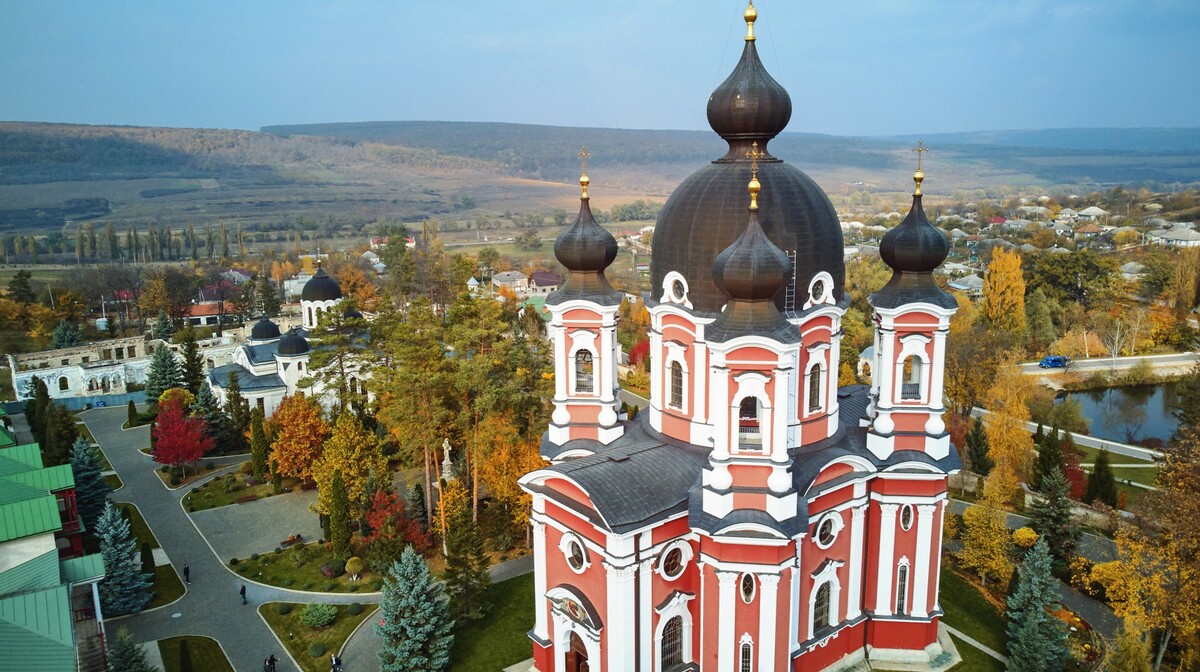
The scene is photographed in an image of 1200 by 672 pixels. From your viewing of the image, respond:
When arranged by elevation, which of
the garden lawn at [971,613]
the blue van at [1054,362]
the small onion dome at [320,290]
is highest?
the small onion dome at [320,290]

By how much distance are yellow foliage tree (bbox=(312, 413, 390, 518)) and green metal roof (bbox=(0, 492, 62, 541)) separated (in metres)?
7.20

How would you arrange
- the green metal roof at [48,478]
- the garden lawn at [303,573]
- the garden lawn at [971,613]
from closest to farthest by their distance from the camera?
the garden lawn at [971,613] → the green metal roof at [48,478] → the garden lawn at [303,573]

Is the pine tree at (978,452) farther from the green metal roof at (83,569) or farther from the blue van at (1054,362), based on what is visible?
the green metal roof at (83,569)

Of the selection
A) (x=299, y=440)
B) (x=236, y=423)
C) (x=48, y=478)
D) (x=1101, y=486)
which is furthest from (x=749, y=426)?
(x=236, y=423)

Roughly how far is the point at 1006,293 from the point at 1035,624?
35.3 metres

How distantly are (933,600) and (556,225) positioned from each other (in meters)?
144

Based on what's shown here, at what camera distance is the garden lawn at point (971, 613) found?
19.5 metres

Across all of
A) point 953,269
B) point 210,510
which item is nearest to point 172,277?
point 210,510

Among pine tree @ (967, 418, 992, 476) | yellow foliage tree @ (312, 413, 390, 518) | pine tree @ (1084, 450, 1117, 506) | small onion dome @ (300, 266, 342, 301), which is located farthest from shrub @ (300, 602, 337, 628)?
small onion dome @ (300, 266, 342, 301)

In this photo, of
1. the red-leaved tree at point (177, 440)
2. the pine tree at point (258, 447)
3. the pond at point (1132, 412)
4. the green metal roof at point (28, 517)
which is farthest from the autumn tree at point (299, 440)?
the pond at point (1132, 412)

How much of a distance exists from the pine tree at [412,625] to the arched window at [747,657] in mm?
7099

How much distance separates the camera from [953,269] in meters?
73.1

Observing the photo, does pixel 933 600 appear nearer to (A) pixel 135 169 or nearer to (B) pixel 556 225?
(B) pixel 556 225

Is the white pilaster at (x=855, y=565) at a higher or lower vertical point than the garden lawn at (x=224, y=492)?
higher
